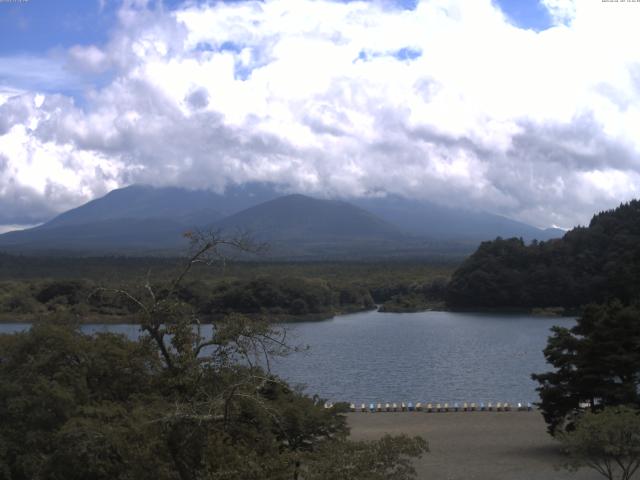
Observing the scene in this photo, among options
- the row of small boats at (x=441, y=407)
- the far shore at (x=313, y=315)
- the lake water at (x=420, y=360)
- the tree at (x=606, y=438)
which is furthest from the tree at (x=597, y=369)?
the far shore at (x=313, y=315)

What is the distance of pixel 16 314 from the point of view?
54219 millimetres

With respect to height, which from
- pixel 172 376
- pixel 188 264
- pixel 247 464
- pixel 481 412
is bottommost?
pixel 481 412

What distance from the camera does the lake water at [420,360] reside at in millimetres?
27172

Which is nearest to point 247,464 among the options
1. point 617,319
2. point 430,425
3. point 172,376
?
point 172,376

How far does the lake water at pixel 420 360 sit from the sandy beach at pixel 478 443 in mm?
3572

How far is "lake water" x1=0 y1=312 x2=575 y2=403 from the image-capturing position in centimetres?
2717

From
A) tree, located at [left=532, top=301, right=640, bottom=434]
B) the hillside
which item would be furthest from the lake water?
the hillside

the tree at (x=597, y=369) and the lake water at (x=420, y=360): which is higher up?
the tree at (x=597, y=369)

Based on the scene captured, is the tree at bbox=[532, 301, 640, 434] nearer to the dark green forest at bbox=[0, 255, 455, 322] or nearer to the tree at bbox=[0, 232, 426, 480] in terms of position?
the tree at bbox=[0, 232, 426, 480]

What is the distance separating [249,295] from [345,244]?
405 feet

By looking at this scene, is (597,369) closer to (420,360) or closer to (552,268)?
(420,360)

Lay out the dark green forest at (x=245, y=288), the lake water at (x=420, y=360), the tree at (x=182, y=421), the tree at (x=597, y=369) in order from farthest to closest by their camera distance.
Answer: the dark green forest at (x=245, y=288) → the lake water at (x=420, y=360) → the tree at (x=597, y=369) → the tree at (x=182, y=421)

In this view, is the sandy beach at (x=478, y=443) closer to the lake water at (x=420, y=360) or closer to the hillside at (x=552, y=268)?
the lake water at (x=420, y=360)

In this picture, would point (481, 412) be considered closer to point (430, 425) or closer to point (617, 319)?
point (430, 425)
